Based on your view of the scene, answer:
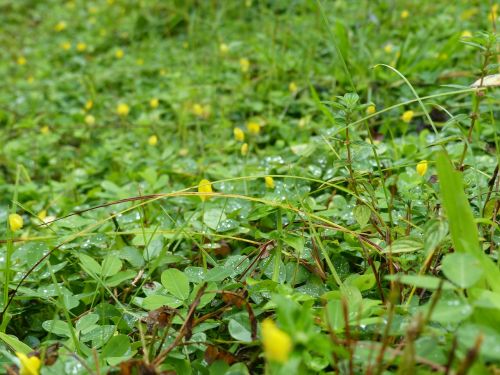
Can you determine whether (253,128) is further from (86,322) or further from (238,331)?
→ (238,331)

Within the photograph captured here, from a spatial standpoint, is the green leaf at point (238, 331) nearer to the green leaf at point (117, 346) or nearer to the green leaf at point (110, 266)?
the green leaf at point (117, 346)

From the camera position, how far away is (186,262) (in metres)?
1.42

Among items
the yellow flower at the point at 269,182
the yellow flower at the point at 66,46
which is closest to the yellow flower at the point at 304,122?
the yellow flower at the point at 269,182

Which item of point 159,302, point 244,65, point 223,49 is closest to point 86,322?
point 159,302

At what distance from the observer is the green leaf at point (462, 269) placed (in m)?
0.83

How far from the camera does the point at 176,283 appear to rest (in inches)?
44.9

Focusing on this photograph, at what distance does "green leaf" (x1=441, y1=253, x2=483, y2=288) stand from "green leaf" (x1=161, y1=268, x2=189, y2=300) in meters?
0.52

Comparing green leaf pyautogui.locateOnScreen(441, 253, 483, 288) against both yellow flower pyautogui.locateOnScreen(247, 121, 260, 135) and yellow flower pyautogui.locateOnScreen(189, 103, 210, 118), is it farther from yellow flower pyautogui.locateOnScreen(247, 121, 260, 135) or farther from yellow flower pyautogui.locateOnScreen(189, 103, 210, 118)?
yellow flower pyautogui.locateOnScreen(189, 103, 210, 118)

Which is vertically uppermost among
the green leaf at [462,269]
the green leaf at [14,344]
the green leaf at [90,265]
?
the green leaf at [462,269]

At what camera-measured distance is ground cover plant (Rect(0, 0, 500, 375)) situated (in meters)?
0.93

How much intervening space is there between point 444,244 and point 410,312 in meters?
0.19

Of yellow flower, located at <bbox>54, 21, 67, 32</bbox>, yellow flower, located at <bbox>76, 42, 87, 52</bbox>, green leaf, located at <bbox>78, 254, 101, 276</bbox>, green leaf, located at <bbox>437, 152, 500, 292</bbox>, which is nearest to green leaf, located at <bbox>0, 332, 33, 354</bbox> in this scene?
green leaf, located at <bbox>78, 254, 101, 276</bbox>

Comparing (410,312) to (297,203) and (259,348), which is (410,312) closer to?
(259,348)

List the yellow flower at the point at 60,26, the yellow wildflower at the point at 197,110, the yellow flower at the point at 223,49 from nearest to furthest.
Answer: the yellow wildflower at the point at 197,110 < the yellow flower at the point at 223,49 < the yellow flower at the point at 60,26
